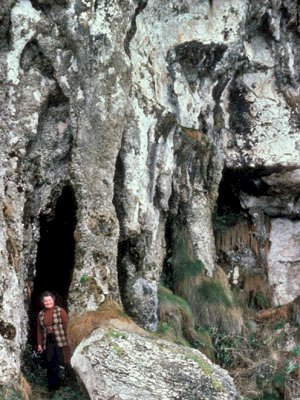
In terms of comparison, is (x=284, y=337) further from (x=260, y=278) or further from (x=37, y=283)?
(x=37, y=283)

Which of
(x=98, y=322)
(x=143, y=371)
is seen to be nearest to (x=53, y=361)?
(x=98, y=322)

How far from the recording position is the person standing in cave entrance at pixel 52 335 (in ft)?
31.4

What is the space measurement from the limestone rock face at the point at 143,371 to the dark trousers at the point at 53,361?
39.8 inches

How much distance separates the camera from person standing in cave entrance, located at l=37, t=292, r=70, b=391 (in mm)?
9586

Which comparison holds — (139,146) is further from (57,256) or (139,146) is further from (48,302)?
(48,302)

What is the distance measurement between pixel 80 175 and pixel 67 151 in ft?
2.33

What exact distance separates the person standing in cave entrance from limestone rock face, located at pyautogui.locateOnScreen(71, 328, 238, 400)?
92cm

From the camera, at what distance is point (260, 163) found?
15.0 metres

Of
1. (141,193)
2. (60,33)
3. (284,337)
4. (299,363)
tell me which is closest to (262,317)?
(284,337)

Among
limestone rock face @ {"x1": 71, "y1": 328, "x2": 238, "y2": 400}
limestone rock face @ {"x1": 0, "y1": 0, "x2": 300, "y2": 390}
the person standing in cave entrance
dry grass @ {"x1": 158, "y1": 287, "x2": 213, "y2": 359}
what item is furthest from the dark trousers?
dry grass @ {"x1": 158, "y1": 287, "x2": 213, "y2": 359}

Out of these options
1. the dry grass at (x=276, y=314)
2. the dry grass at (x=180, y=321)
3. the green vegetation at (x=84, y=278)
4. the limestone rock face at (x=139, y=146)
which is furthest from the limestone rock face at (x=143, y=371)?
the dry grass at (x=276, y=314)

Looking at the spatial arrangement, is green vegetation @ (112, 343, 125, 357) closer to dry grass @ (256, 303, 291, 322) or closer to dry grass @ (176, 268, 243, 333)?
dry grass @ (176, 268, 243, 333)

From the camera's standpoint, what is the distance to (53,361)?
9719 millimetres

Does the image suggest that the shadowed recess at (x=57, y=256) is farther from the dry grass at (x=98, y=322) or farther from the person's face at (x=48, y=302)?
the dry grass at (x=98, y=322)
